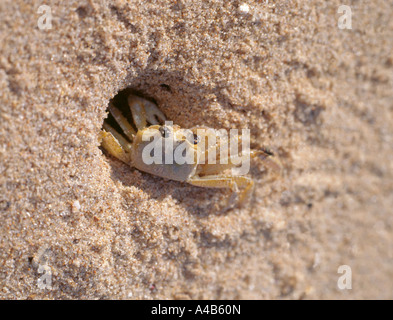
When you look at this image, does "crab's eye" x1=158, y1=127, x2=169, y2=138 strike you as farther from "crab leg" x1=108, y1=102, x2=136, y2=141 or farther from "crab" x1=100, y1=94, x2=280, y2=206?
"crab leg" x1=108, y1=102, x2=136, y2=141

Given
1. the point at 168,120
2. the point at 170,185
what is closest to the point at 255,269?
the point at 170,185

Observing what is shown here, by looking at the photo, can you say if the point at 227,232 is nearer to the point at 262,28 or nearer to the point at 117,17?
the point at 262,28

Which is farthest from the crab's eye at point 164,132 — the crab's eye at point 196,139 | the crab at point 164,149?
the crab's eye at point 196,139

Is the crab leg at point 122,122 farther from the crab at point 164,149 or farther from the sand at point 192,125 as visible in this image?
the sand at point 192,125

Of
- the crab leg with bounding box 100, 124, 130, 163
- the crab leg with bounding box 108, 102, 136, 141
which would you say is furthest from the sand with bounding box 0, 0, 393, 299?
the crab leg with bounding box 108, 102, 136, 141

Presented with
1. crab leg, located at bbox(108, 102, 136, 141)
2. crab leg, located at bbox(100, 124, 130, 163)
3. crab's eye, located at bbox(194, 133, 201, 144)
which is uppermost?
crab leg, located at bbox(108, 102, 136, 141)

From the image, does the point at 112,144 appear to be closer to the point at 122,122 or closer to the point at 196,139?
the point at 122,122

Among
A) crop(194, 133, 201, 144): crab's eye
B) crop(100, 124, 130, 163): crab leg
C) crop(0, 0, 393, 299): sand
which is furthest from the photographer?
crop(194, 133, 201, 144): crab's eye
